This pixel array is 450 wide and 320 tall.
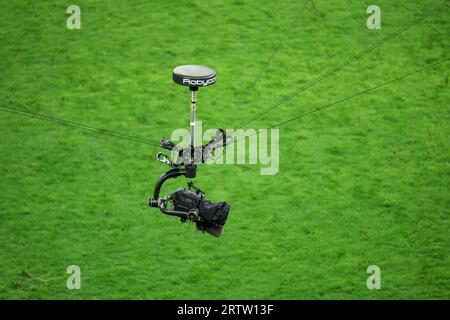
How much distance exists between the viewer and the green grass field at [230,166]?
3525 cm

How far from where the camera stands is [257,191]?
Result: 37.7 m

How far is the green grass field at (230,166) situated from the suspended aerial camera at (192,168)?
13.2 meters

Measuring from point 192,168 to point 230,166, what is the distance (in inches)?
695

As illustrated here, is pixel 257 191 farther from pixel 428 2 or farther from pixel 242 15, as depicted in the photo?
pixel 428 2

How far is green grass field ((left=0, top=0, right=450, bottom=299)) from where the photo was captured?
35.2 m

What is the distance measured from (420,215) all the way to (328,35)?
12544 mm

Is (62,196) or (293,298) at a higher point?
(62,196)

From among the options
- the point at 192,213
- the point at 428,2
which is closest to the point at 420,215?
the point at 428,2

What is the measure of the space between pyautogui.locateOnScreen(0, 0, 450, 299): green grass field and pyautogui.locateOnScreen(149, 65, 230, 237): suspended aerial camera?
13156mm

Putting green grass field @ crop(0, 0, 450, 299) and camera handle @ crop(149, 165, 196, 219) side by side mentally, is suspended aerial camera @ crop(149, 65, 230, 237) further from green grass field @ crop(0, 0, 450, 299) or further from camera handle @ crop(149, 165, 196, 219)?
green grass field @ crop(0, 0, 450, 299)

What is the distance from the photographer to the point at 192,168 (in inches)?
838

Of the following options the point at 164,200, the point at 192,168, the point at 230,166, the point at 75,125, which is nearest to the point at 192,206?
the point at 164,200

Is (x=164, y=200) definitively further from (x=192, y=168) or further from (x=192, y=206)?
(x=192, y=168)

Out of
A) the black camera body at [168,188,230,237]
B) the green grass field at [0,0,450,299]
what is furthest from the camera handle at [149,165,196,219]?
the green grass field at [0,0,450,299]
